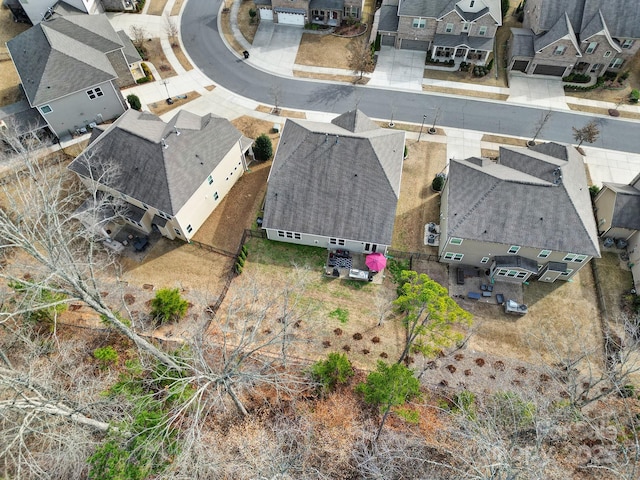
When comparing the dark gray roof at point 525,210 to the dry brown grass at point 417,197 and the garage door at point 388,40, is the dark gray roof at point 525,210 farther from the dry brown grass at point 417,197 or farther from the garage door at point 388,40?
the garage door at point 388,40

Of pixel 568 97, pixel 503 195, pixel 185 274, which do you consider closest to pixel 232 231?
pixel 185 274

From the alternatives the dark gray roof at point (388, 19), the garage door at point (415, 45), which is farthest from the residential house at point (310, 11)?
the garage door at point (415, 45)

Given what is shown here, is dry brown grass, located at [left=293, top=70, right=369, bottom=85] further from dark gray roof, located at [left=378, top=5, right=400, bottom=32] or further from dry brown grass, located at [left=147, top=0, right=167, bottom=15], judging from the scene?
dry brown grass, located at [left=147, top=0, right=167, bottom=15]

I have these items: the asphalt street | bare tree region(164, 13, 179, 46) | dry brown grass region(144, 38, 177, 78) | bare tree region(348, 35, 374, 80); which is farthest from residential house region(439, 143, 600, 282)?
bare tree region(164, 13, 179, 46)

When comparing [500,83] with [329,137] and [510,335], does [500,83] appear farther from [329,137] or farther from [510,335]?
[510,335]

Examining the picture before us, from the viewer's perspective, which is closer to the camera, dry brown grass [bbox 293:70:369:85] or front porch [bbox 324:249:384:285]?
front porch [bbox 324:249:384:285]

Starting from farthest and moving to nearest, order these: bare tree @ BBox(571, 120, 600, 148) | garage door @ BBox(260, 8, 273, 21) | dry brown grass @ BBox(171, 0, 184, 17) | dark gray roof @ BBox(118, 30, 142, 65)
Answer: dry brown grass @ BBox(171, 0, 184, 17), garage door @ BBox(260, 8, 273, 21), dark gray roof @ BBox(118, 30, 142, 65), bare tree @ BBox(571, 120, 600, 148)
